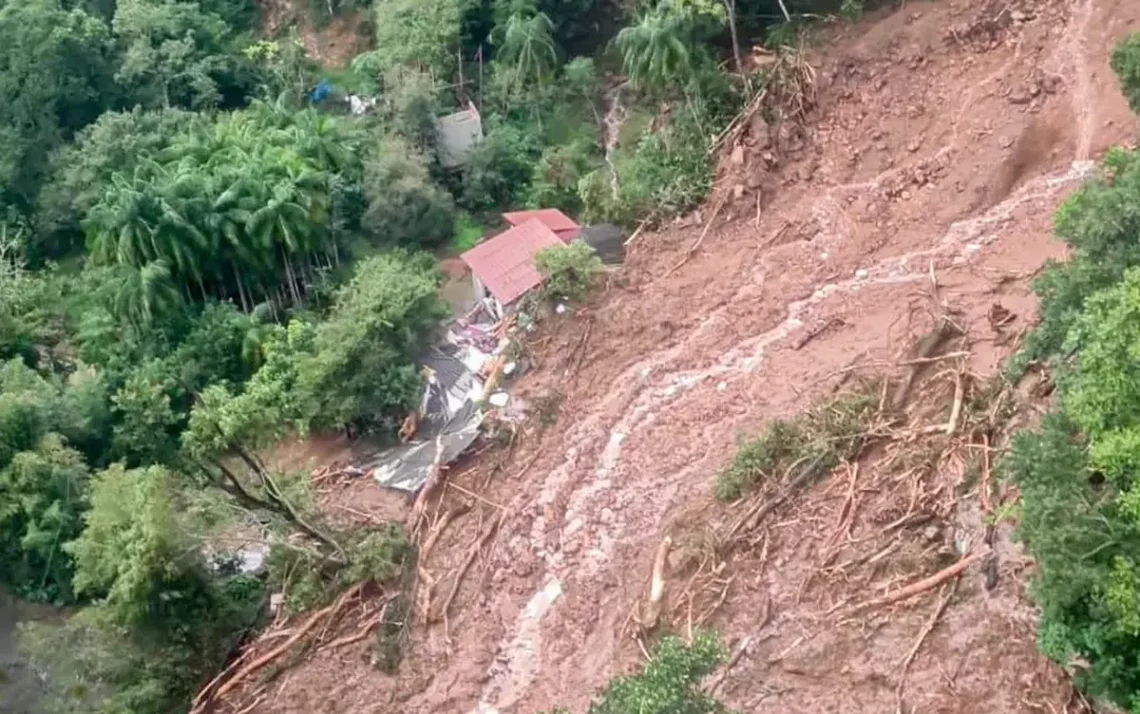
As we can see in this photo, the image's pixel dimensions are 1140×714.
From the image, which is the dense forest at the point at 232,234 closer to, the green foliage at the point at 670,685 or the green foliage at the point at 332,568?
the green foliage at the point at 332,568

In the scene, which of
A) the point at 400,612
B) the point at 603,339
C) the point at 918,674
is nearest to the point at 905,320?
the point at 603,339

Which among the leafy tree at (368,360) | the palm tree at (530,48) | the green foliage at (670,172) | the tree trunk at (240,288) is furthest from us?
the palm tree at (530,48)

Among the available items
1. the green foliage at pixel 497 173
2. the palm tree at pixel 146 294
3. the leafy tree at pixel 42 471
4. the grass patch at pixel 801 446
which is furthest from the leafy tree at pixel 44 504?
the grass patch at pixel 801 446

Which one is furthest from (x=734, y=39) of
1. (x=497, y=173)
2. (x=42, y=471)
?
(x=42, y=471)

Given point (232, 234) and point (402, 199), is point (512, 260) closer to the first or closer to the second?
point (402, 199)

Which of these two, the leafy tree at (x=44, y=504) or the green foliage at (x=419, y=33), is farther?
the green foliage at (x=419, y=33)

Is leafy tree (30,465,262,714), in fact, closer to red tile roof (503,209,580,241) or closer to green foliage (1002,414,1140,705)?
red tile roof (503,209,580,241)

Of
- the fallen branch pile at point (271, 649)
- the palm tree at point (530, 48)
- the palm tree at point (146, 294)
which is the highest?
the palm tree at point (530, 48)

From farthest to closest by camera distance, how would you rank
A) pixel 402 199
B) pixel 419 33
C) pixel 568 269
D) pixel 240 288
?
pixel 419 33, pixel 402 199, pixel 240 288, pixel 568 269
